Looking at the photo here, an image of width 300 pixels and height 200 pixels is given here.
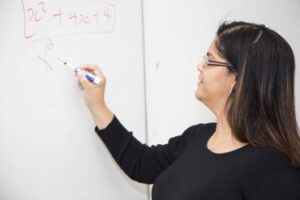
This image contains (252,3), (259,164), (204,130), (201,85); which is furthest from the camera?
(252,3)

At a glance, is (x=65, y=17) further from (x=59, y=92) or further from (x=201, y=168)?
(x=201, y=168)

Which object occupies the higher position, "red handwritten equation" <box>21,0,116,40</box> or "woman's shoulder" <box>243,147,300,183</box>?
"red handwritten equation" <box>21,0,116,40</box>

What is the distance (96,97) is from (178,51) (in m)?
0.31

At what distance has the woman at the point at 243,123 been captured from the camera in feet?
2.68

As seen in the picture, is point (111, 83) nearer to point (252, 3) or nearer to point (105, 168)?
point (105, 168)

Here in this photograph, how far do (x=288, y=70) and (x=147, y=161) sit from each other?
45cm

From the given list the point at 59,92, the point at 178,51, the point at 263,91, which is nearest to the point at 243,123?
the point at 263,91

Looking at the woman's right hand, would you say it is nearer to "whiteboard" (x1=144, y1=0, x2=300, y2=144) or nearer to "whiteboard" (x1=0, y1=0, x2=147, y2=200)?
"whiteboard" (x1=0, y1=0, x2=147, y2=200)

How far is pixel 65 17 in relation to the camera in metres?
0.91

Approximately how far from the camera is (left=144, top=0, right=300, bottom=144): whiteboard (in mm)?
1086

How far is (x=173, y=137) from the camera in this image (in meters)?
1.10

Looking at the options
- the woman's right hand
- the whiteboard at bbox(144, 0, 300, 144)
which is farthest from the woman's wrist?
the whiteboard at bbox(144, 0, 300, 144)

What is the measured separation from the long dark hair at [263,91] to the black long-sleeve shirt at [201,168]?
0.12 ft

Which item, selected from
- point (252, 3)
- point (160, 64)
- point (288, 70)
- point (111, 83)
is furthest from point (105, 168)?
point (252, 3)
